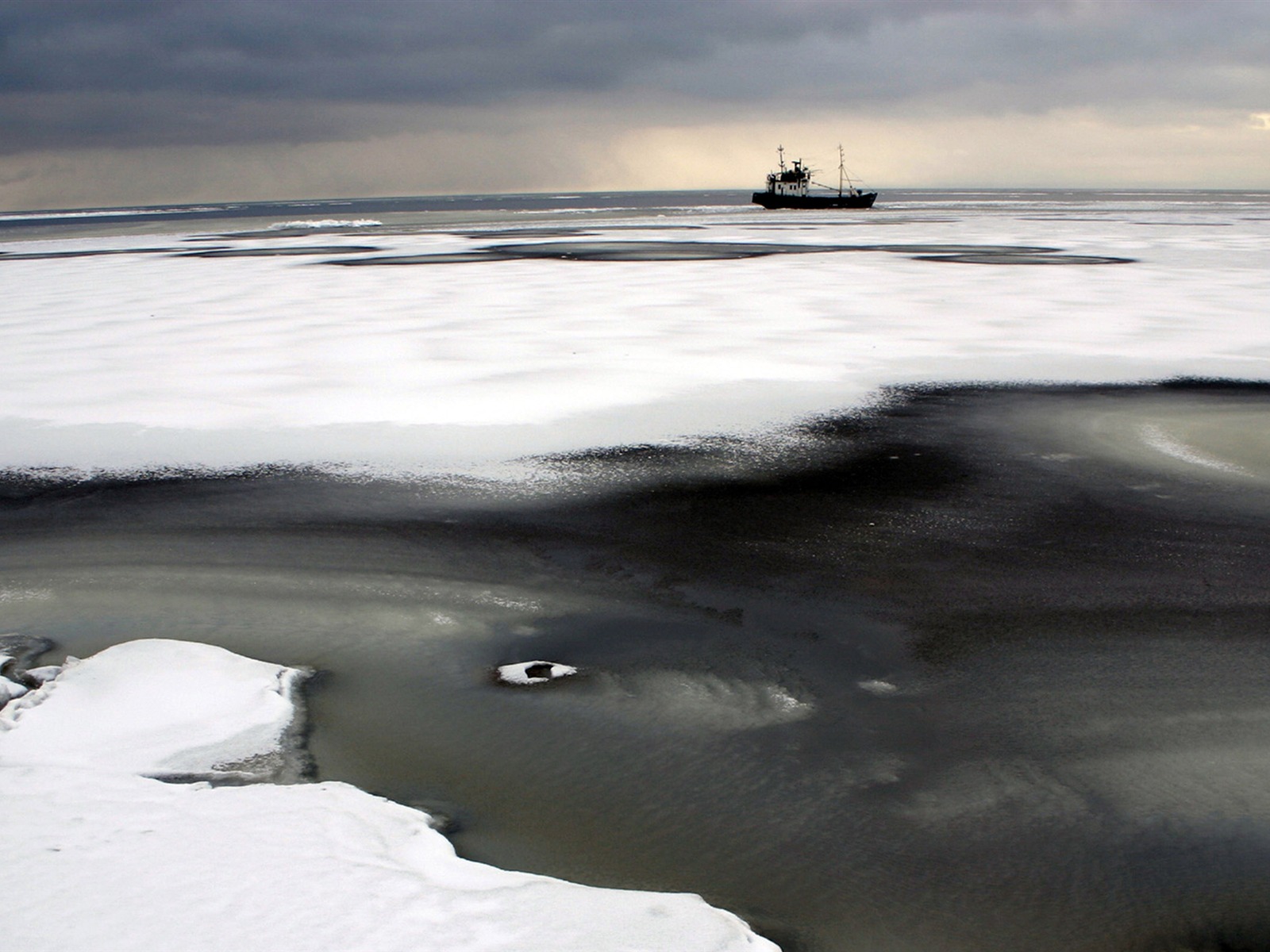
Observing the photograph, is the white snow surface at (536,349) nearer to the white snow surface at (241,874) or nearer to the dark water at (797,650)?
the dark water at (797,650)

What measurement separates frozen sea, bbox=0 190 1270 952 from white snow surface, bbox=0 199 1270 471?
3.6 inches

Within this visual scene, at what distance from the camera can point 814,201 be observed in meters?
84.2

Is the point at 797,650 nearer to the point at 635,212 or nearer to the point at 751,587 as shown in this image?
the point at 751,587

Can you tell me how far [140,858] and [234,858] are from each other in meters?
0.25

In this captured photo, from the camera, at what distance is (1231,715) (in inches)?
155

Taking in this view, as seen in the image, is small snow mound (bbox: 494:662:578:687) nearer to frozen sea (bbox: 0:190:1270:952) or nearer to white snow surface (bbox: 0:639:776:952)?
frozen sea (bbox: 0:190:1270:952)

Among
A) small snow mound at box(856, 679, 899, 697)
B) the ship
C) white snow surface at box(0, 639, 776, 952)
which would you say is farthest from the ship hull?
white snow surface at box(0, 639, 776, 952)

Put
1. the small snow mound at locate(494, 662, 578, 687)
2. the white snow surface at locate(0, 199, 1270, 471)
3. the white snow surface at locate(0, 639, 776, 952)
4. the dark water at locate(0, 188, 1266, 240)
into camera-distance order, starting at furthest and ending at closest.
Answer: the dark water at locate(0, 188, 1266, 240)
the white snow surface at locate(0, 199, 1270, 471)
the small snow mound at locate(494, 662, 578, 687)
the white snow surface at locate(0, 639, 776, 952)

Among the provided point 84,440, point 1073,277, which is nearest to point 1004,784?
point 84,440

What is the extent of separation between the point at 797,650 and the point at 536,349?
25.7ft

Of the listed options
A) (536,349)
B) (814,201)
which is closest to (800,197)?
(814,201)

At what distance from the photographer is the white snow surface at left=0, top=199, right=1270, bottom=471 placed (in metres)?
8.31

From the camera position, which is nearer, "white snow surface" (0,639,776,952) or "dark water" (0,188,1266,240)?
"white snow surface" (0,639,776,952)

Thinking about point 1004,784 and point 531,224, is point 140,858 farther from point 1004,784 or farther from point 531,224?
point 531,224
